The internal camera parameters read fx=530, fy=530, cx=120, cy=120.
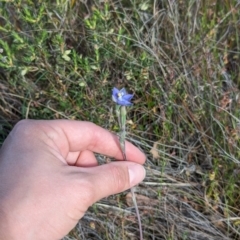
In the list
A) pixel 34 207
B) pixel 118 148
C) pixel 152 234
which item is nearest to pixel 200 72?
pixel 118 148

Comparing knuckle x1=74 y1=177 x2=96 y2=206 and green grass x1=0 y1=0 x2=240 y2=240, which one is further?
green grass x1=0 y1=0 x2=240 y2=240

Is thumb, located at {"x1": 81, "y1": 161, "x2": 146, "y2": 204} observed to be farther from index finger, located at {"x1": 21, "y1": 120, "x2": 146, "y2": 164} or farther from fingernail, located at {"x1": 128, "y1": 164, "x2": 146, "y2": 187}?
index finger, located at {"x1": 21, "y1": 120, "x2": 146, "y2": 164}

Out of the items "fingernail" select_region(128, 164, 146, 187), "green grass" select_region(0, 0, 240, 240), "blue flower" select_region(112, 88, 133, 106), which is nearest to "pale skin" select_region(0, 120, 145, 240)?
"fingernail" select_region(128, 164, 146, 187)

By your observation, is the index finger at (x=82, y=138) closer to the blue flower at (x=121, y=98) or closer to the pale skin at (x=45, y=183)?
the pale skin at (x=45, y=183)

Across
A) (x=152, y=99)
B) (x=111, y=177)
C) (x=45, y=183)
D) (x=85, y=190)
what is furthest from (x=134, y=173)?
(x=152, y=99)

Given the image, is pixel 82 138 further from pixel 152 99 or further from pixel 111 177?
pixel 152 99

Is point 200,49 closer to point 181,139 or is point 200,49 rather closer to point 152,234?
point 181,139

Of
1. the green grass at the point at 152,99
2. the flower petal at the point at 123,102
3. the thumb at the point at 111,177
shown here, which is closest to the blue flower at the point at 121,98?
the flower petal at the point at 123,102
